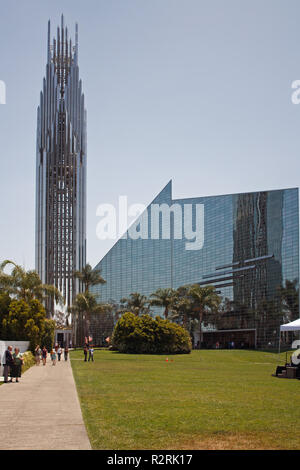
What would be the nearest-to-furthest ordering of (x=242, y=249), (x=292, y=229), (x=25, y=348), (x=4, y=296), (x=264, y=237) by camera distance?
(x=25, y=348), (x=4, y=296), (x=292, y=229), (x=264, y=237), (x=242, y=249)

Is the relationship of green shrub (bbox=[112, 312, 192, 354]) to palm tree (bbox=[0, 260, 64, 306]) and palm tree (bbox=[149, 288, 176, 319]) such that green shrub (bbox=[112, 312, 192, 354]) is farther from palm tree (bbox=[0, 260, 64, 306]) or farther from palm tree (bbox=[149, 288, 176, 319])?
palm tree (bbox=[149, 288, 176, 319])

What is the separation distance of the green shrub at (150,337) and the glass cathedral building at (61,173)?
127 feet

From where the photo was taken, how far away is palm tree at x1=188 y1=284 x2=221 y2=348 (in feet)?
269

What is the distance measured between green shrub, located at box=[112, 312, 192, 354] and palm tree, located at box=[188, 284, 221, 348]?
2983 cm

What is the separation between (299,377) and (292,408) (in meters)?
10.2

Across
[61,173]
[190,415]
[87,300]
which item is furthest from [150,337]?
[61,173]

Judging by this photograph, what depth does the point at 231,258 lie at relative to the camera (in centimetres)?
8900

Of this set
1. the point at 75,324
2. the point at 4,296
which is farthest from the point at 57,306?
the point at 4,296

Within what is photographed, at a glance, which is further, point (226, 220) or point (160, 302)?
point (226, 220)

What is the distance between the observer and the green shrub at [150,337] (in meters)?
50.7

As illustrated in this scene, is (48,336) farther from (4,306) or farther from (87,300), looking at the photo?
(87,300)

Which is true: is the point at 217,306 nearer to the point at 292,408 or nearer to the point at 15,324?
the point at 15,324

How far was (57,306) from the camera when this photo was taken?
287 ft

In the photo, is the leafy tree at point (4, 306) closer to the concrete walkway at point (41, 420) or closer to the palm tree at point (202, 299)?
the concrete walkway at point (41, 420)
